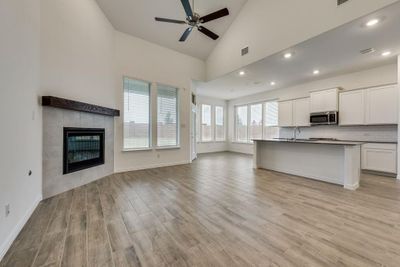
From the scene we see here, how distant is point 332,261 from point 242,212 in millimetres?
1095

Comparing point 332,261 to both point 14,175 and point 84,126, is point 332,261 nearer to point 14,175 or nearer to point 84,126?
point 14,175

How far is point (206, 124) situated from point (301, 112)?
176 inches

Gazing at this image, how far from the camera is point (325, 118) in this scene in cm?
541

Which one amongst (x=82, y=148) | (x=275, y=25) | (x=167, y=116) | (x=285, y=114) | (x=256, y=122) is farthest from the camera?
(x=256, y=122)

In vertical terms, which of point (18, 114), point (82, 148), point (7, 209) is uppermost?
point (18, 114)

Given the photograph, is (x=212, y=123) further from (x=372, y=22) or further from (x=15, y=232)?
(x=15, y=232)

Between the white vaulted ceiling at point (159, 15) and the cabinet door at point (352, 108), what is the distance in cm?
410

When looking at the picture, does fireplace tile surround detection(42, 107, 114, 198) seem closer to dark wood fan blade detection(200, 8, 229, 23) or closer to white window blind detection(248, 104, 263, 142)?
dark wood fan blade detection(200, 8, 229, 23)

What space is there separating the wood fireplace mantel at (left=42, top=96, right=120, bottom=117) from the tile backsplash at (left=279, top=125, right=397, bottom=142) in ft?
21.6

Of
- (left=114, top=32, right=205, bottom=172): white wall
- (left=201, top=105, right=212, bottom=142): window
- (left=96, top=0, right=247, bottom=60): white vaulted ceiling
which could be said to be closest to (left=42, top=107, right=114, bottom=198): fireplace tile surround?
(left=114, top=32, right=205, bottom=172): white wall

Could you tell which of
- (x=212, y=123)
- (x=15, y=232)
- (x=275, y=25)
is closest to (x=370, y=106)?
(x=275, y=25)

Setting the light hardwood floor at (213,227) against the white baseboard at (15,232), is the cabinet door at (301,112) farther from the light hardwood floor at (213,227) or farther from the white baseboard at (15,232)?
the white baseboard at (15,232)

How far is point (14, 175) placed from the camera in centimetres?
191

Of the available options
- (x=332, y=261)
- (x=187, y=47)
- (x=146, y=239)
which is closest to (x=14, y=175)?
(x=146, y=239)
